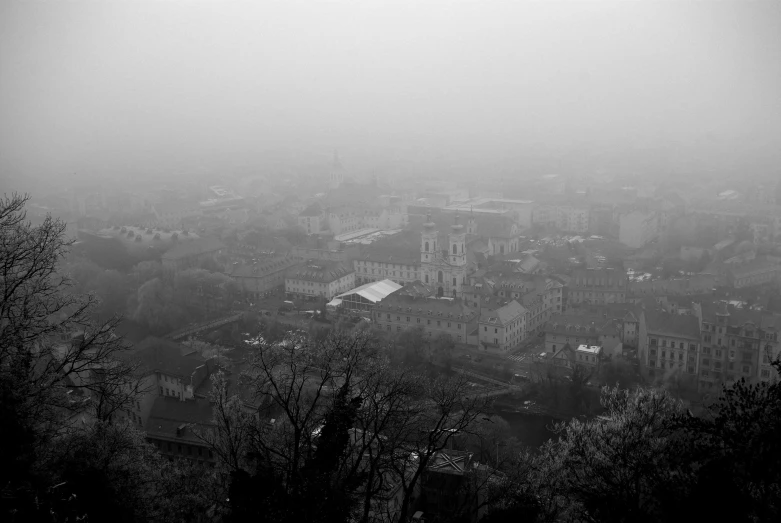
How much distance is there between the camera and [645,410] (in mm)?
5387

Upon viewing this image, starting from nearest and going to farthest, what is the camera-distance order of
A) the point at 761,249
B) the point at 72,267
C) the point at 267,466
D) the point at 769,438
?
the point at 769,438 → the point at 267,466 → the point at 72,267 → the point at 761,249

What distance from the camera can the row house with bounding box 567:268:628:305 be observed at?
19453mm

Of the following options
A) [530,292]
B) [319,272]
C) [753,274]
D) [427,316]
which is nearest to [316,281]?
[319,272]

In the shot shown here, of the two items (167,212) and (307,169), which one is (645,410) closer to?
(167,212)

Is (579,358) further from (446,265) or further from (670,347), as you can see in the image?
(446,265)

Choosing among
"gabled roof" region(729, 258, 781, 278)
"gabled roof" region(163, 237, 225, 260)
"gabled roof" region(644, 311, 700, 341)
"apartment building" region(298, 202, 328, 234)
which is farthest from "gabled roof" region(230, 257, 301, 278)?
"gabled roof" region(729, 258, 781, 278)

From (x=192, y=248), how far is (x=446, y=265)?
9.68 m

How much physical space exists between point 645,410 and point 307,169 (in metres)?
54.1

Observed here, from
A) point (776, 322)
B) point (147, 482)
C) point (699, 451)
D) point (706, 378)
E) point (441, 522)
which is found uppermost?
point (699, 451)

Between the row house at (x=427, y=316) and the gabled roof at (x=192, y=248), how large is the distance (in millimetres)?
9545

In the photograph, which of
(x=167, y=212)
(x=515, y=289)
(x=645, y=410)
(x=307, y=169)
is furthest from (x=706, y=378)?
(x=307, y=169)

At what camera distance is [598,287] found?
19.6m

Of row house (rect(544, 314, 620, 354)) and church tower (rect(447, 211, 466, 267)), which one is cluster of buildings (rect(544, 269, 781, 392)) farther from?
church tower (rect(447, 211, 466, 267))

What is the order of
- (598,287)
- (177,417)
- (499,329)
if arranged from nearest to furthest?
(177,417) → (499,329) → (598,287)
